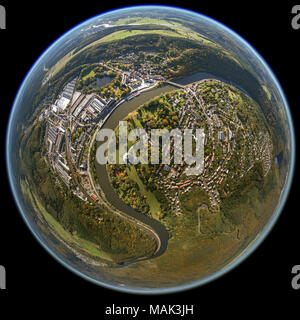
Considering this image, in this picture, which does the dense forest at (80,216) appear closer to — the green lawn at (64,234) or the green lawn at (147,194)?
Result: the green lawn at (64,234)

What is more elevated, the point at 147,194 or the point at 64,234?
the point at 147,194

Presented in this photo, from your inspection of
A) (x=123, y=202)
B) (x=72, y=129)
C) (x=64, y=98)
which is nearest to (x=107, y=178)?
(x=123, y=202)

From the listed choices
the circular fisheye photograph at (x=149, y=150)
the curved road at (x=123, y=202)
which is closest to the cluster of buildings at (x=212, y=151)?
the circular fisheye photograph at (x=149, y=150)

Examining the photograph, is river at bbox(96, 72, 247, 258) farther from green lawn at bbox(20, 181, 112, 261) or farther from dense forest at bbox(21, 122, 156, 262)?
green lawn at bbox(20, 181, 112, 261)

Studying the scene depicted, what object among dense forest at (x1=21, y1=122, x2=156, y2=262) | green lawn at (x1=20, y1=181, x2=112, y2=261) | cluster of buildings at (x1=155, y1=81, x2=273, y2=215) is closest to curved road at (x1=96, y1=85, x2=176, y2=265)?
dense forest at (x1=21, y1=122, x2=156, y2=262)

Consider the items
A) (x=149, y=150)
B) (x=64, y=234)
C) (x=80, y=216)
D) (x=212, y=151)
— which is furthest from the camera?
(x=64, y=234)

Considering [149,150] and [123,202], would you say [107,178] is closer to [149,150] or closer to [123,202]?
[123,202]

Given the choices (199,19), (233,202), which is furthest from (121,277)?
(199,19)

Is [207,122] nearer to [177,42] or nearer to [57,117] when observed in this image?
[177,42]
